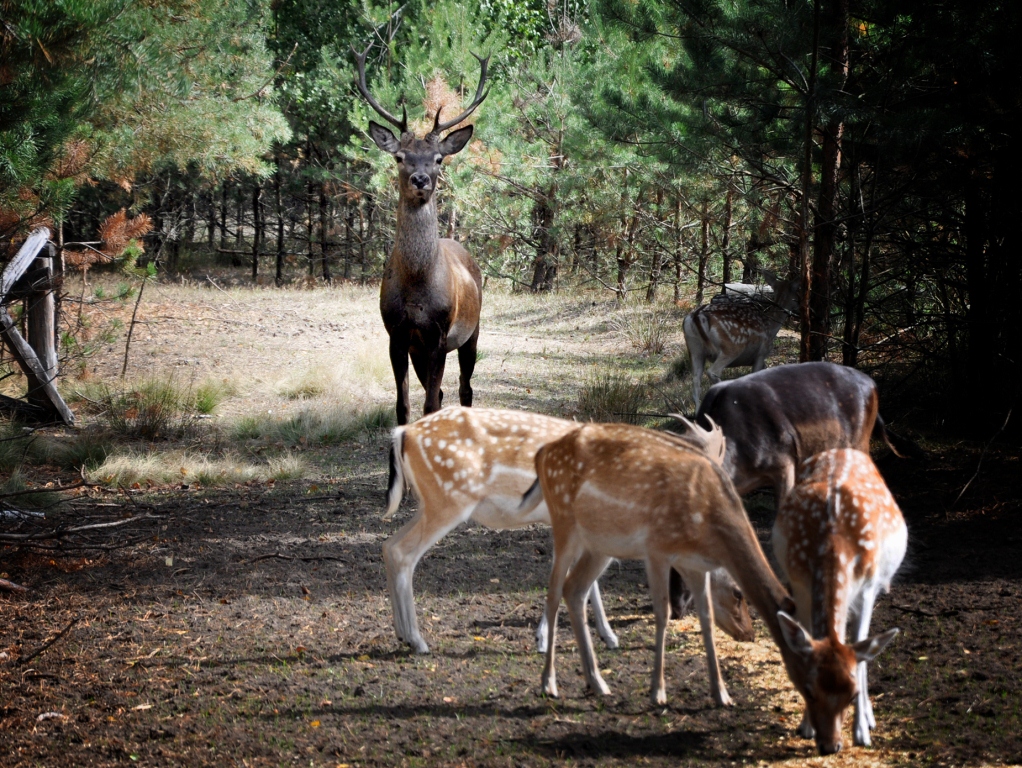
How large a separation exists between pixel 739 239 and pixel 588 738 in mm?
14511

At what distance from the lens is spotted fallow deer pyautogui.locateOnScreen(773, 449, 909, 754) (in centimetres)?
347

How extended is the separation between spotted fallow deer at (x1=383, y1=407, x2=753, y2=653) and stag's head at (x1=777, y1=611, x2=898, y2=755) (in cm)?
149

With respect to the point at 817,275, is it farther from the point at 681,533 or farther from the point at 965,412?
the point at 681,533

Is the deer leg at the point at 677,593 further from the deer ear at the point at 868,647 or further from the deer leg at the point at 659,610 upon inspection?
the deer ear at the point at 868,647

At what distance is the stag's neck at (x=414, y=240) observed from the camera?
796 cm

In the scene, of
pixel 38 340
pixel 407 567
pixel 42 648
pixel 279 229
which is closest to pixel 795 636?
pixel 407 567

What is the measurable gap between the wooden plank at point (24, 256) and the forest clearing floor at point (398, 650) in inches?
79.4

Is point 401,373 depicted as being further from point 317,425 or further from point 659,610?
point 659,610

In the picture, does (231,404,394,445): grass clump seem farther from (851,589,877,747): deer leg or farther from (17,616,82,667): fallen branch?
(851,589,877,747): deer leg

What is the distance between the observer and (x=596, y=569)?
4426 millimetres

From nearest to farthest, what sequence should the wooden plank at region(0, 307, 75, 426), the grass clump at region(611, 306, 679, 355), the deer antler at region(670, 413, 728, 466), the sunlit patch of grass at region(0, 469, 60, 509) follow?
the deer antler at region(670, 413, 728, 466) → the sunlit patch of grass at region(0, 469, 60, 509) → the wooden plank at region(0, 307, 75, 426) → the grass clump at region(611, 306, 679, 355)

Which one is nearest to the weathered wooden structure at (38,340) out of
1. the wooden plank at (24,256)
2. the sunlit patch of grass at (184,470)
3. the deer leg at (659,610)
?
the wooden plank at (24,256)

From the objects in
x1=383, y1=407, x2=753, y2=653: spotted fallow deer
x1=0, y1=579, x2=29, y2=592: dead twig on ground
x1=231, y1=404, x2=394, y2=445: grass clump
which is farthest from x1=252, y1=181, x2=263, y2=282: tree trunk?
x1=383, y1=407, x2=753, y2=653: spotted fallow deer

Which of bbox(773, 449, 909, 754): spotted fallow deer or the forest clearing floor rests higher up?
bbox(773, 449, 909, 754): spotted fallow deer
